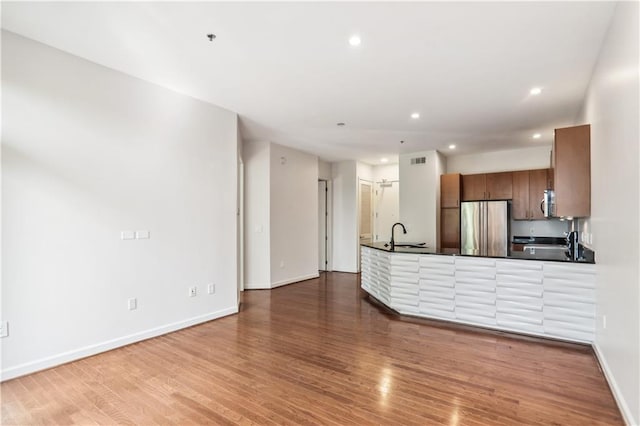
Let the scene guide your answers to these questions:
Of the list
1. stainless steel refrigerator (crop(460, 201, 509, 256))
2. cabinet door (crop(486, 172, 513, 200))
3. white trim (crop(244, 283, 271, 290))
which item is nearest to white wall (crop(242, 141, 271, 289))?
white trim (crop(244, 283, 271, 290))

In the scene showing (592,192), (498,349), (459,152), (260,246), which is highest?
(459,152)

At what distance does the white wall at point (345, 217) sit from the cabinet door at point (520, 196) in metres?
3.28

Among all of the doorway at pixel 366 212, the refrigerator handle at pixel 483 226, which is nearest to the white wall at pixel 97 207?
the doorway at pixel 366 212

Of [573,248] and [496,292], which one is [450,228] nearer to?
[573,248]

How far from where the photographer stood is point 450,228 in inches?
275

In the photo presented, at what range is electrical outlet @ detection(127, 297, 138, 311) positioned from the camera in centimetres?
350

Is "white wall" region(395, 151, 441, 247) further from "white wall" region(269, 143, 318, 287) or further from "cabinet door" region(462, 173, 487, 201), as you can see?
"white wall" region(269, 143, 318, 287)

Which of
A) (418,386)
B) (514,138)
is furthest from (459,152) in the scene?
(418,386)

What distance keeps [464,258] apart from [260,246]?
3.59m

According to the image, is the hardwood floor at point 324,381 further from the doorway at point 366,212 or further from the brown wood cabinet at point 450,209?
the doorway at point 366,212

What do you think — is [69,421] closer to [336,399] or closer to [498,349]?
[336,399]

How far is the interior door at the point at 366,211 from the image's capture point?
8320mm

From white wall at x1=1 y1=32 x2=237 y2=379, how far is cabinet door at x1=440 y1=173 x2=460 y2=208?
4689 mm

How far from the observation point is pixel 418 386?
259cm
